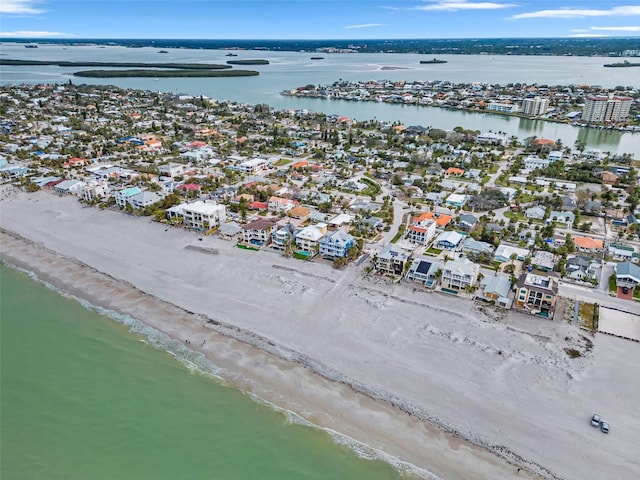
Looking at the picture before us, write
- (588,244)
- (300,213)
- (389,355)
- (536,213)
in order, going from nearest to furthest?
(389,355)
(588,244)
(536,213)
(300,213)

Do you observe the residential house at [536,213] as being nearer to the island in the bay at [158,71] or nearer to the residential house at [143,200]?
the residential house at [143,200]

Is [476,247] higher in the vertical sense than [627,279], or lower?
higher

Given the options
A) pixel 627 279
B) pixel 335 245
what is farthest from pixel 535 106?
pixel 335 245

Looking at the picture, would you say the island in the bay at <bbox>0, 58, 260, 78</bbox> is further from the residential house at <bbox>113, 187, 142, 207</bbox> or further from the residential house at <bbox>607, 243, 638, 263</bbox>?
the residential house at <bbox>607, 243, 638, 263</bbox>

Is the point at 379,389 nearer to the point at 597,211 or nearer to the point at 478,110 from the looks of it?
the point at 597,211

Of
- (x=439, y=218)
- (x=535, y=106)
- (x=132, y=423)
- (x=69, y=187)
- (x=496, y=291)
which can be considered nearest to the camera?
(x=132, y=423)

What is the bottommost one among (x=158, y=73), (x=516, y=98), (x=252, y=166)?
(x=252, y=166)

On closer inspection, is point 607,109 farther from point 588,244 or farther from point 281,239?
point 281,239

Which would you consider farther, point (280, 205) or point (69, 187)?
point (69, 187)
